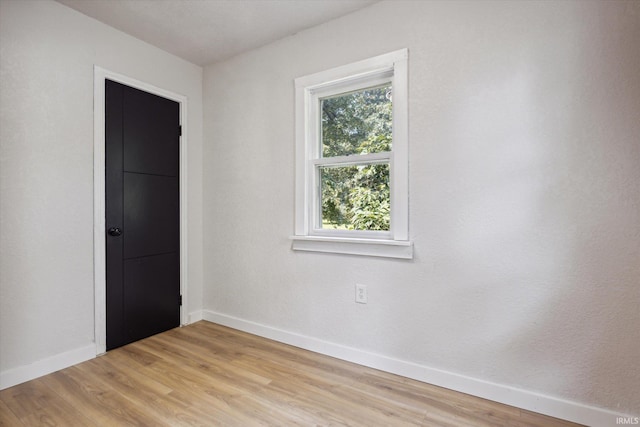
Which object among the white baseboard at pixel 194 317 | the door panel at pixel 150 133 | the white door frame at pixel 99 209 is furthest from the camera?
the white baseboard at pixel 194 317

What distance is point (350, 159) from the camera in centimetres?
239

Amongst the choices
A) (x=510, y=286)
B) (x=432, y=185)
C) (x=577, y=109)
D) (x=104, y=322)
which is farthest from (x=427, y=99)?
(x=104, y=322)

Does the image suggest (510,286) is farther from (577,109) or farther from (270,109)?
(270,109)

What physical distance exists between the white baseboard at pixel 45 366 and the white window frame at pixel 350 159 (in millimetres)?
1716

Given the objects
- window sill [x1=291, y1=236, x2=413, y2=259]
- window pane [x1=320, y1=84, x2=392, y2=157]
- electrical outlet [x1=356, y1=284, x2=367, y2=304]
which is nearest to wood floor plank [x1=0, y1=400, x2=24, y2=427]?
window sill [x1=291, y1=236, x2=413, y2=259]

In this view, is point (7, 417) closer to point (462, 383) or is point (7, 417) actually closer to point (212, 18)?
point (462, 383)

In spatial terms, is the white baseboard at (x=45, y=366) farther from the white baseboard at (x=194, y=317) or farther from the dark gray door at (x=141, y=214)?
the white baseboard at (x=194, y=317)

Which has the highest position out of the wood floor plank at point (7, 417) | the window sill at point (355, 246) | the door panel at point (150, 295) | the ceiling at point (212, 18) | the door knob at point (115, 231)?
the ceiling at point (212, 18)

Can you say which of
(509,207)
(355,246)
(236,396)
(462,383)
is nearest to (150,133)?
(355,246)

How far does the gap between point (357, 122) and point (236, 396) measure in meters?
2.00

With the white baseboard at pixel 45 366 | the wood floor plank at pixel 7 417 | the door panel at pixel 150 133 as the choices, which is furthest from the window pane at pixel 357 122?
the wood floor plank at pixel 7 417

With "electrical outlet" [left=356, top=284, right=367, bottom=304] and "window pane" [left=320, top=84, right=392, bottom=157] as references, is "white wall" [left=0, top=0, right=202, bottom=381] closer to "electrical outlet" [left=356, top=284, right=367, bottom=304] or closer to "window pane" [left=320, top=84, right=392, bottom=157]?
"window pane" [left=320, top=84, right=392, bottom=157]

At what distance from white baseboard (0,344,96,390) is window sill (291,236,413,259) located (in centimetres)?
169

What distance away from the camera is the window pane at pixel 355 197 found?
2.30 metres
